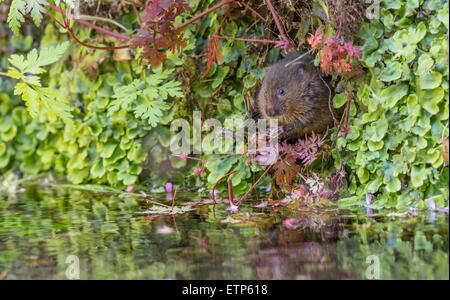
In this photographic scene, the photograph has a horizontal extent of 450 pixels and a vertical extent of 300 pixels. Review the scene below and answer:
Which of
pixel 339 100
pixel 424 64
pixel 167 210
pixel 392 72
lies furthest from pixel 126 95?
pixel 424 64

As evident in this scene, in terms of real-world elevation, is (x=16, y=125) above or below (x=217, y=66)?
below

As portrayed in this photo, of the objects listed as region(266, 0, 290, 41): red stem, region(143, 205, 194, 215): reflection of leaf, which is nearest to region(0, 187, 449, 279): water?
region(143, 205, 194, 215): reflection of leaf

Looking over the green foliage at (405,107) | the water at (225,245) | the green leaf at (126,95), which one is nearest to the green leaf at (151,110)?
the green leaf at (126,95)

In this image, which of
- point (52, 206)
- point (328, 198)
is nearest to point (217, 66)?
point (328, 198)

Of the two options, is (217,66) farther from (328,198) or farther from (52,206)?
(52,206)

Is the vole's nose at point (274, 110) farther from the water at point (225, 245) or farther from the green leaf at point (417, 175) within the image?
the green leaf at point (417, 175)

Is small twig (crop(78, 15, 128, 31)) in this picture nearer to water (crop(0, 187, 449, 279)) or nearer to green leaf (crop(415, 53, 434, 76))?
water (crop(0, 187, 449, 279))

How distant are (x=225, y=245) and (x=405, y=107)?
1.11 metres

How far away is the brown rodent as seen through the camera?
306 cm

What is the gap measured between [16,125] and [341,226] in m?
3.02

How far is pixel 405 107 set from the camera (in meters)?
2.51

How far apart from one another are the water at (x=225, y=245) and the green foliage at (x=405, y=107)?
0.19 metres
